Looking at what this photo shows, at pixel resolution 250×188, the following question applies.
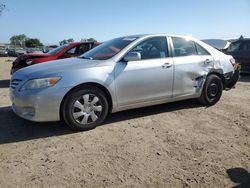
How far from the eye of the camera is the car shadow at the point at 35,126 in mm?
4379

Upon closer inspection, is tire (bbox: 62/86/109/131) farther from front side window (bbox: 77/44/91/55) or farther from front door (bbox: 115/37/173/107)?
front side window (bbox: 77/44/91/55)

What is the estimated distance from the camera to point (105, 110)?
472 cm

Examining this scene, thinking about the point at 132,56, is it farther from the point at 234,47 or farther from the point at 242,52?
the point at 234,47

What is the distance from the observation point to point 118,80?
4730 millimetres

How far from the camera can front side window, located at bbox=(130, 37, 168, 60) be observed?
16.8 ft

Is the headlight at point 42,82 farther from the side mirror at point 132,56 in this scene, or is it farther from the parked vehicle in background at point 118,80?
the side mirror at point 132,56

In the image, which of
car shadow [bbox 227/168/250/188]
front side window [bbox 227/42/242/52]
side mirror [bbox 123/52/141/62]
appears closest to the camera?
car shadow [bbox 227/168/250/188]

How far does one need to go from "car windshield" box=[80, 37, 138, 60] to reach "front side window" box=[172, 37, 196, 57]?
0.86m

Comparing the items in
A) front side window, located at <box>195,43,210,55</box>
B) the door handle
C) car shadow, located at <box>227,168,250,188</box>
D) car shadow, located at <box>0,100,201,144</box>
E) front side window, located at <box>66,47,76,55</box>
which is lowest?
car shadow, located at <box>227,168,250,188</box>

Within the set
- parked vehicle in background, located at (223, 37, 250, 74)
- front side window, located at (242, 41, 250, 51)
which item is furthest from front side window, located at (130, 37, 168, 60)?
front side window, located at (242, 41, 250, 51)

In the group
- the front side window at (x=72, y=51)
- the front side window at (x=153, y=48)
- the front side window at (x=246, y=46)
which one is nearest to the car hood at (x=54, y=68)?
the front side window at (x=153, y=48)

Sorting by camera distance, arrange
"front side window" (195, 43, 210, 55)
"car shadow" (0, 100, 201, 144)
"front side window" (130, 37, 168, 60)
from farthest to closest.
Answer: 1. "front side window" (195, 43, 210, 55)
2. "front side window" (130, 37, 168, 60)
3. "car shadow" (0, 100, 201, 144)

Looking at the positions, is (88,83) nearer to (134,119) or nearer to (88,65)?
(88,65)

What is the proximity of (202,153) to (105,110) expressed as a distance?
1747mm
